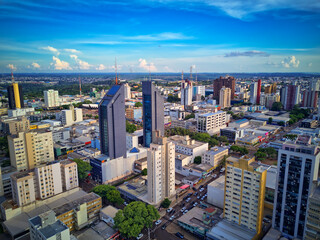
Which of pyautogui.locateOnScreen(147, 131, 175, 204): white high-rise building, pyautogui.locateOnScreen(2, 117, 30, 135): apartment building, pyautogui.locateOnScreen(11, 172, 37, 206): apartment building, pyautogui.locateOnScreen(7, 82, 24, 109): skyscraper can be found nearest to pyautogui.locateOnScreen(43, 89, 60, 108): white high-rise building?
pyautogui.locateOnScreen(7, 82, 24, 109): skyscraper

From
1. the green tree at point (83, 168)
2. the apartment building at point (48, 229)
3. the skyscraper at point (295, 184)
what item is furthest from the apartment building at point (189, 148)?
the apartment building at point (48, 229)

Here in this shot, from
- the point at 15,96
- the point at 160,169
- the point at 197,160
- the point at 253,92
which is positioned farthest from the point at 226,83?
the point at 160,169

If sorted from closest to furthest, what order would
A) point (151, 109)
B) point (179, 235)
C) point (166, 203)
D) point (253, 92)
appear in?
point (179, 235), point (166, 203), point (151, 109), point (253, 92)

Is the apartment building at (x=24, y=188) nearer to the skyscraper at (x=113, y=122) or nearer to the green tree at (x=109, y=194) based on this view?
the green tree at (x=109, y=194)

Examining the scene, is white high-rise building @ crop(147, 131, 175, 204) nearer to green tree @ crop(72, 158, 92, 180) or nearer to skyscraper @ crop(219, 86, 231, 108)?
green tree @ crop(72, 158, 92, 180)

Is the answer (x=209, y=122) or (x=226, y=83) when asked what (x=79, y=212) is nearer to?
(x=209, y=122)

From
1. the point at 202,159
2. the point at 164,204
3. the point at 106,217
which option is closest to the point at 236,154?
the point at 202,159
